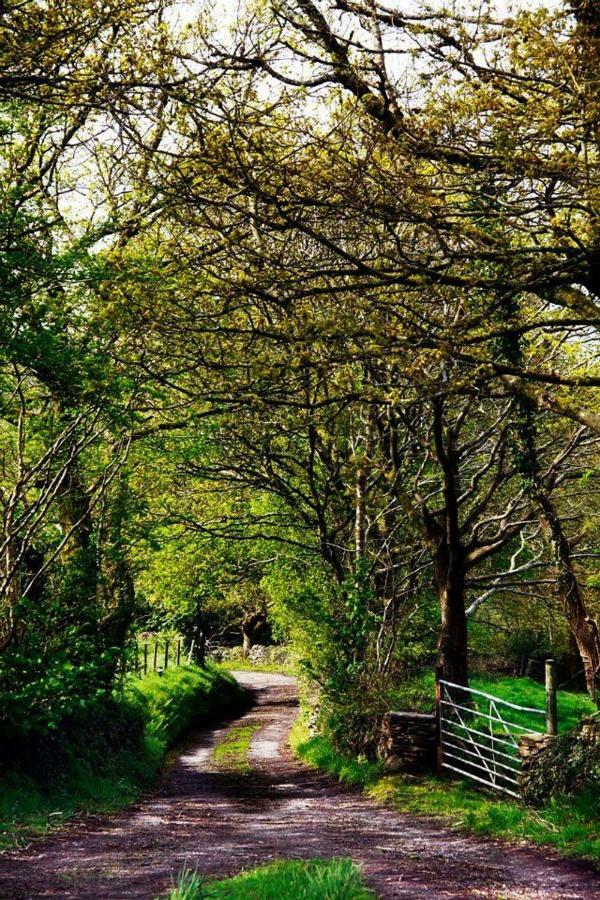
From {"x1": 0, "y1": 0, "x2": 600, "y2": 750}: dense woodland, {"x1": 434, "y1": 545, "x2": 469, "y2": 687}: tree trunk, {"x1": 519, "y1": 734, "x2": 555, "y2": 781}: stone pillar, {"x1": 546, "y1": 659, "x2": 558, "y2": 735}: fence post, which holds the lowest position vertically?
{"x1": 519, "y1": 734, "x2": 555, "y2": 781}: stone pillar

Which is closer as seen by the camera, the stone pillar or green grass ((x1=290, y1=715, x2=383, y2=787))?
the stone pillar

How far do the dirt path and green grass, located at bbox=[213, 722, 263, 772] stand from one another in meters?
3.77

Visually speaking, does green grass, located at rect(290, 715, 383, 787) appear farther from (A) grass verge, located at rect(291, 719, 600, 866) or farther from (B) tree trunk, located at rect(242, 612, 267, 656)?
(B) tree trunk, located at rect(242, 612, 267, 656)

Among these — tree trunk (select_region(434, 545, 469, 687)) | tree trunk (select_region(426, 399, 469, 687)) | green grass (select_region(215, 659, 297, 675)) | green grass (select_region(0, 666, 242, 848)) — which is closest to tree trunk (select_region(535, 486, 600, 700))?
tree trunk (select_region(426, 399, 469, 687))

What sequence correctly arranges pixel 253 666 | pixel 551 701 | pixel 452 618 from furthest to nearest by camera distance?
pixel 253 666 → pixel 452 618 → pixel 551 701

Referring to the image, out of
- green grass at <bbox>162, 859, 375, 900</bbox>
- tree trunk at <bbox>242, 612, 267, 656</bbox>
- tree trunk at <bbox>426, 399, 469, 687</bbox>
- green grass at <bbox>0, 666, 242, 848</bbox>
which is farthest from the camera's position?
tree trunk at <bbox>242, 612, 267, 656</bbox>

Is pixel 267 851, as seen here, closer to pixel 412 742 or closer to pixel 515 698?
pixel 412 742

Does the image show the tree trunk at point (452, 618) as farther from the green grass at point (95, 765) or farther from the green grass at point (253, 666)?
the green grass at point (253, 666)

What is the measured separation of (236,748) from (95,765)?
819 centimetres

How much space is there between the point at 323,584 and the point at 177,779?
4.64m

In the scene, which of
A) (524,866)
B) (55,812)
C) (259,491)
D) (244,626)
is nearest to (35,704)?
(55,812)

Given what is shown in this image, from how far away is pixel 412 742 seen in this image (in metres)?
14.4

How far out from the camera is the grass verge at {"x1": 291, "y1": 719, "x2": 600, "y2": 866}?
9.12m

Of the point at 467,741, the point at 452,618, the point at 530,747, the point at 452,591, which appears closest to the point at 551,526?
the point at 452,591
